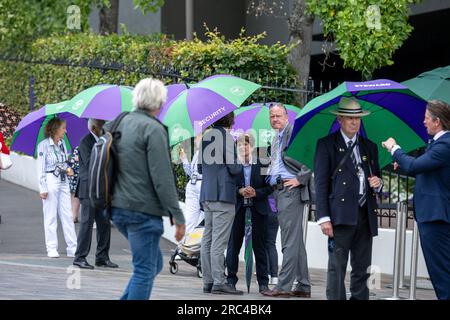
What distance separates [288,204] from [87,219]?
122 inches

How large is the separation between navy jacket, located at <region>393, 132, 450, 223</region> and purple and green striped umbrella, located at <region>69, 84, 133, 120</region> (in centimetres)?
420

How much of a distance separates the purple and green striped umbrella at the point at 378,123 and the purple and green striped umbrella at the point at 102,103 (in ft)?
9.33

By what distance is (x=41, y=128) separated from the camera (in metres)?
14.3

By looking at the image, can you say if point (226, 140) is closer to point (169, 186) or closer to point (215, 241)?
point (215, 241)

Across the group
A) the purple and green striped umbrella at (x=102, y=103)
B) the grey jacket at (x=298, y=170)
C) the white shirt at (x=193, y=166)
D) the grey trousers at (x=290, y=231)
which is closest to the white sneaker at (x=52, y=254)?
the white shirt at (x=193, y=166)

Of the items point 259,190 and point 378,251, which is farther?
point 378,251

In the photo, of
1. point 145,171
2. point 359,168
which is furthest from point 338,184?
point 145,171

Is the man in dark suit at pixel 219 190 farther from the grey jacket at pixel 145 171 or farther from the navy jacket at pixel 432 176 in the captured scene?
the grey jacket at pixel 145 171

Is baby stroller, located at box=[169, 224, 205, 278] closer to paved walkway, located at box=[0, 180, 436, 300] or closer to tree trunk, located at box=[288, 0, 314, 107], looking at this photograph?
paved walkway, located at box=[0, 180, 436, 300]

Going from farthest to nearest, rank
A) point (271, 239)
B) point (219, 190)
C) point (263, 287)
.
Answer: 1. point (271, 239)
2. point (263, 287)
3. point (219, 190)

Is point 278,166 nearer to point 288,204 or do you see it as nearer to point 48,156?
point 288,204

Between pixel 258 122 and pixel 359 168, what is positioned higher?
pixel 258 122

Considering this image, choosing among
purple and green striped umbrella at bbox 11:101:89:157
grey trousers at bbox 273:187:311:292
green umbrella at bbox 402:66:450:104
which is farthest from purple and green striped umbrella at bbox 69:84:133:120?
green umbrella at bbox 402:66:450:104
